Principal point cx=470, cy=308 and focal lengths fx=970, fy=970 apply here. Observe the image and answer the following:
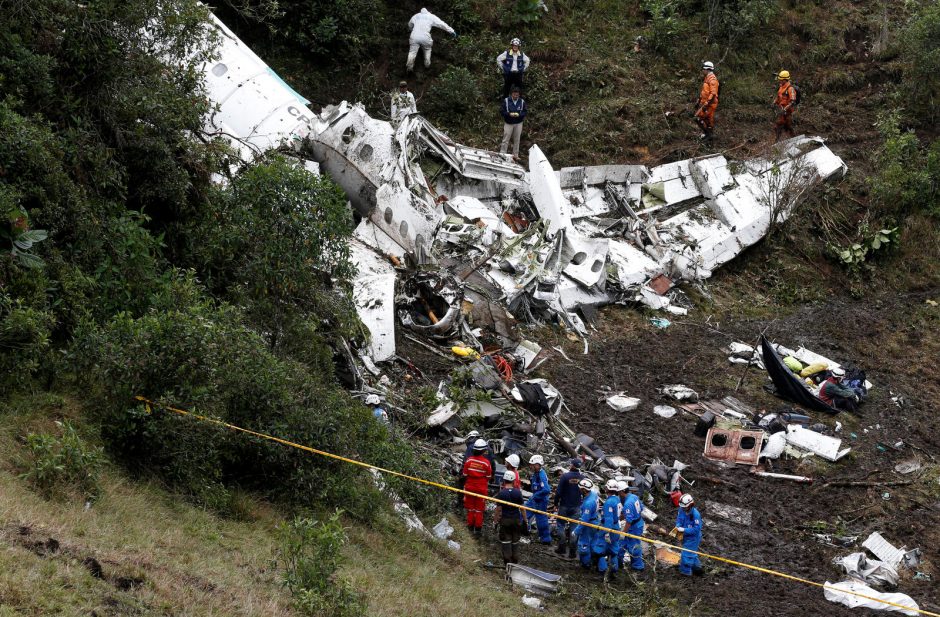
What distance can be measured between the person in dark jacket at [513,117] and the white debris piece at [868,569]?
9035mm

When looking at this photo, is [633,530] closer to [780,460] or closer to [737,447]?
[737,447]

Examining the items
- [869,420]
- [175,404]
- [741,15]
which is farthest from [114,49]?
[741,15]

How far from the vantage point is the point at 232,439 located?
26.4 feet

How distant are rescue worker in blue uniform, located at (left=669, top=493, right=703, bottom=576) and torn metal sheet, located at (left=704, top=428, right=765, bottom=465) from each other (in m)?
2.19

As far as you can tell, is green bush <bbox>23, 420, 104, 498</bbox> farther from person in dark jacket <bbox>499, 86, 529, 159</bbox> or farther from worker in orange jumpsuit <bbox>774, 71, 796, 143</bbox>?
worker in orange jumpsuit <bbox>774, 71, 796, 143</bbox>

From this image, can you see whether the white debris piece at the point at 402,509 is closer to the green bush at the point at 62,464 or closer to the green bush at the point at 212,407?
the green bush at the point at 212,407

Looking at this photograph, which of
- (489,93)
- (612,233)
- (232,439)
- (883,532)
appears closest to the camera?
(232,439)

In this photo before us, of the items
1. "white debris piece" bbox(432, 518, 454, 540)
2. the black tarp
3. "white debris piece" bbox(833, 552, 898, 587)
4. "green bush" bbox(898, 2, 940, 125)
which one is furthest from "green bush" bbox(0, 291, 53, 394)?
"green bush" bbox(898, 2, 940, 125)

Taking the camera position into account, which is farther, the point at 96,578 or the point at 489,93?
the point at 489,93

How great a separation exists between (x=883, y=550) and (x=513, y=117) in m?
9.64

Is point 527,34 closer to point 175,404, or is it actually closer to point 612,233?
point 612,233

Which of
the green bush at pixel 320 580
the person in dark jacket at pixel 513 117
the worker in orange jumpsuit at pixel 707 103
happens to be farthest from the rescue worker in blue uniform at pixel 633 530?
the worker in orange jumpsuit at pixel 707 103

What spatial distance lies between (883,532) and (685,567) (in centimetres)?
→ 236

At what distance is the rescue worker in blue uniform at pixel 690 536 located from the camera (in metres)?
9.49
